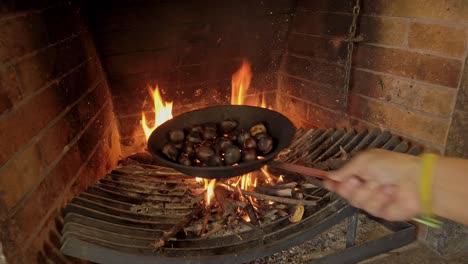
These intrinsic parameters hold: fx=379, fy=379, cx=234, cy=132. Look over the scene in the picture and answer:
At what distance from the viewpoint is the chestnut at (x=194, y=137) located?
→ 1649mm

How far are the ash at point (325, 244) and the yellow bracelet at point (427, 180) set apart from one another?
830mm

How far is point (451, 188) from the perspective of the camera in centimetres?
93

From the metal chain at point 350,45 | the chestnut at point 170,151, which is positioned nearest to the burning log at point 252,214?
the chestnut at point 170,151

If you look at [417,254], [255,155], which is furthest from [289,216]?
[417,254]

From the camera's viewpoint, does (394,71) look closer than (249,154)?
No

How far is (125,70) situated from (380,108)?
1.42 metres

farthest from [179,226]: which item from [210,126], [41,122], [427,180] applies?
[427,180]

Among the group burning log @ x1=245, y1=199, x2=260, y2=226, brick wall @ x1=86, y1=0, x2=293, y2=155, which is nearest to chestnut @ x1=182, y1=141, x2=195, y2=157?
burning log @ x1=245, y1=199, x2=260, y2=226

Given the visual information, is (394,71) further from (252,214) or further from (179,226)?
(179,226)

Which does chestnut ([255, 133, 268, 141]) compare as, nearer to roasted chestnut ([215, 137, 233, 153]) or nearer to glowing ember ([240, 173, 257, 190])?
roasted chestnut ([215, 137, 233, 153])

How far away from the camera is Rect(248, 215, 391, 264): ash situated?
1.68 m

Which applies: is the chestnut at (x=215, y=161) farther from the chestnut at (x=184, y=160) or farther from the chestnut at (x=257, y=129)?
the chestnut at (x=257, y=129)

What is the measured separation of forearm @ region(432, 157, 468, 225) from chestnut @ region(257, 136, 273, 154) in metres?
0.70

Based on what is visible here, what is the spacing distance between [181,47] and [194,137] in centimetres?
79
